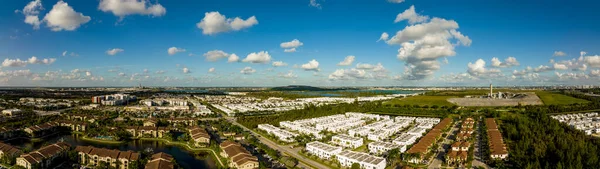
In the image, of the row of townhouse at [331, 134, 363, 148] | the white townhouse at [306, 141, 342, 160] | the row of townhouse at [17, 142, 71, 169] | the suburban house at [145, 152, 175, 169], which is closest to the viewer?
the suburban house at [145, 152, 175, 169]

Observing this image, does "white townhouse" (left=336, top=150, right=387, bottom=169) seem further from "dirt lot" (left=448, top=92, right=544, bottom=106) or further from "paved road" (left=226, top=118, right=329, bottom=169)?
"dirt lot" (left=448, top=92, right=544, bottom=106)

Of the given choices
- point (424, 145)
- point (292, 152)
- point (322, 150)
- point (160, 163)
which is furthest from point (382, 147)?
point (160, 163)

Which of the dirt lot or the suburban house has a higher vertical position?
the dirt lot

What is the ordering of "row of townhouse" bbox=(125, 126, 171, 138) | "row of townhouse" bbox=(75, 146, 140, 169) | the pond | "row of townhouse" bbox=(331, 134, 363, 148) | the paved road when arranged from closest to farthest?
"row of townhouse" bbox=(75, 146, 140, 169)
the paved road
the pond
"row of townhouse" bbox=(331, 134, 363, 148)
"row of townhouse" bbox=(125, 126, 171, 138)

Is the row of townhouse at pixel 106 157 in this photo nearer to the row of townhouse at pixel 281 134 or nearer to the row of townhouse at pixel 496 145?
the row of townhouse at pixel 281 134

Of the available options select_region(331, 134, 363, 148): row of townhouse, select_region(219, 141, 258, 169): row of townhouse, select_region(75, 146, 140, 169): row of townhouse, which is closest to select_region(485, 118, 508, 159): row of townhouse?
select_region(331, 134, 363, 148): row of townhouse

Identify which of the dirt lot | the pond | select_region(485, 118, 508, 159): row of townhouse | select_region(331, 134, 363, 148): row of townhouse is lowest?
the pond

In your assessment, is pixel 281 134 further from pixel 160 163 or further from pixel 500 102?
pixel 500 102

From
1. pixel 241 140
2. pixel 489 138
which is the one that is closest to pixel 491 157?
pixel 489 138
